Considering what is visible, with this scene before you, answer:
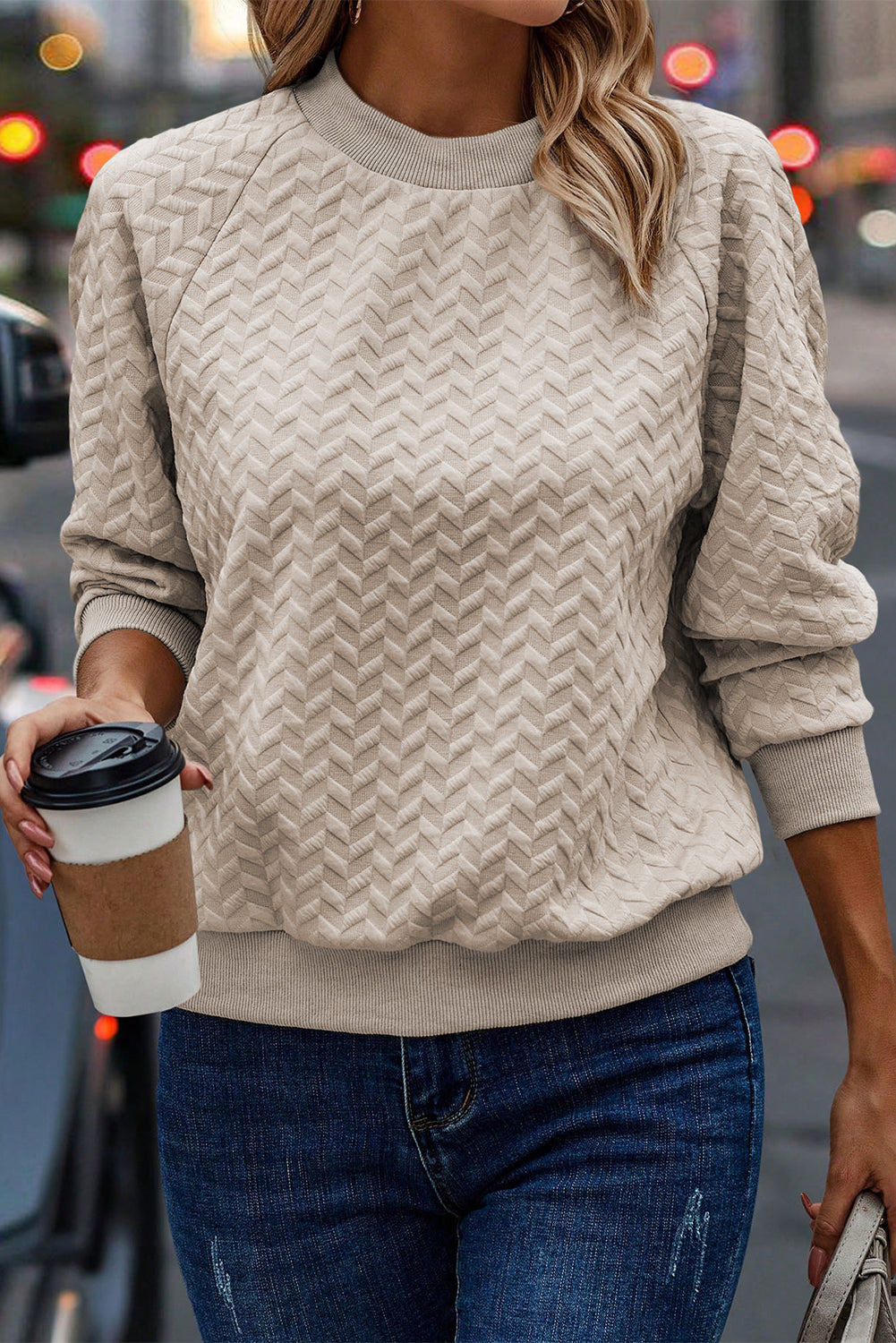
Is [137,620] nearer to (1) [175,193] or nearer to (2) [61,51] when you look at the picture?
(1) [175,193]

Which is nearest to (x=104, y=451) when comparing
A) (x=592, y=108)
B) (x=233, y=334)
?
(x=233, y=334)

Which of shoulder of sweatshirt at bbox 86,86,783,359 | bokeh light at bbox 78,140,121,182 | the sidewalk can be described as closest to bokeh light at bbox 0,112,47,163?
bokeh light at bbox 78,140,121,182

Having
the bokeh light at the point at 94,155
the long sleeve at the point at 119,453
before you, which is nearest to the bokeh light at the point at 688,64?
the bokeh light at the point at 94,155

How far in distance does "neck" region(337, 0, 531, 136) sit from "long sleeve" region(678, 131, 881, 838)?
0.18 m

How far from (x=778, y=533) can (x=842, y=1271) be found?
1.71 feet

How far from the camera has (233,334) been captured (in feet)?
3.64

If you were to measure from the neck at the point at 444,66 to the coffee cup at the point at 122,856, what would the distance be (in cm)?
53

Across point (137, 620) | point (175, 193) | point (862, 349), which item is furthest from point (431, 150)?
point (862, 349)

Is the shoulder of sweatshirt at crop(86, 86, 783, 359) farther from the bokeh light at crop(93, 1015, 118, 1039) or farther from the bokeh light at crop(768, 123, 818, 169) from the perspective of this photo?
the bokeh light at crop(768, 123, 818, 169)

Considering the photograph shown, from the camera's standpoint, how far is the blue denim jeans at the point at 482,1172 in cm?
107

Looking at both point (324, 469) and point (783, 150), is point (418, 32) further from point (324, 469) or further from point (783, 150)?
point (783, 150)

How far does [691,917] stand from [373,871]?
0.24 metres

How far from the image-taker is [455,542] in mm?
1055

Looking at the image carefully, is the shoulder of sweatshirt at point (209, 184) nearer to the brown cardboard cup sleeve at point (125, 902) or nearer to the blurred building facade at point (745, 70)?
the brown cardboard cup sleeve at point (125, 902)
